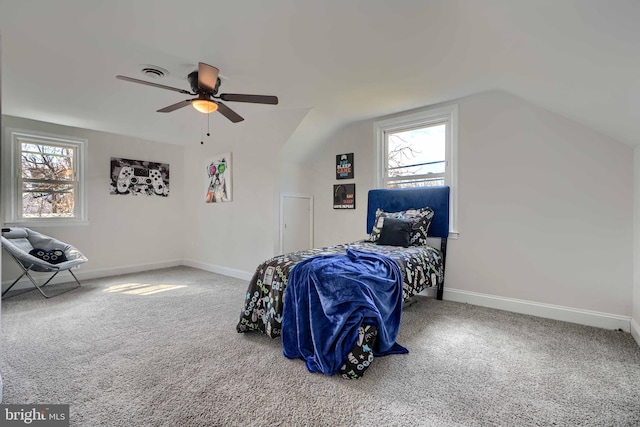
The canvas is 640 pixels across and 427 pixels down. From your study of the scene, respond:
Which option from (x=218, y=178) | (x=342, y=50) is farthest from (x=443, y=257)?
(x=218, y=178)

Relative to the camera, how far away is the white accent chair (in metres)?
3.52

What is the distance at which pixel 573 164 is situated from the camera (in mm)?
2840

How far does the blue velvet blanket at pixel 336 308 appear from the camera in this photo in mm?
1982

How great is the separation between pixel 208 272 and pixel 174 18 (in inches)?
160

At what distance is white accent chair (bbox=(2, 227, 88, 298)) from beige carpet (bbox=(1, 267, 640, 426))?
2.11 feet

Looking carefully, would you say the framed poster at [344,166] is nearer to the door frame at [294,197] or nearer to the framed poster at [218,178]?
the door frame at [294,197]

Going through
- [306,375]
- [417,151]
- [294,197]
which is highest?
[417,151]

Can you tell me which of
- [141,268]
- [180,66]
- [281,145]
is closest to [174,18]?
[180,66]

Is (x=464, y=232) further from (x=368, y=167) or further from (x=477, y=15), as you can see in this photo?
(x=477, y=15)

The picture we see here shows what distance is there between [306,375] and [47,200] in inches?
187

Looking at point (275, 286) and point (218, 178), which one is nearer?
point (275, 286)

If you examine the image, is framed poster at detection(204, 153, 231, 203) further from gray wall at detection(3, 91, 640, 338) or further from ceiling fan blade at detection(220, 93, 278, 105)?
ceiling fan blade at detection(220, 93, 278, 105)

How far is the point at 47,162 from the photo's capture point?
4.34 metres

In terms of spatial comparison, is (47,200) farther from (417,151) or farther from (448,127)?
(448,127)
